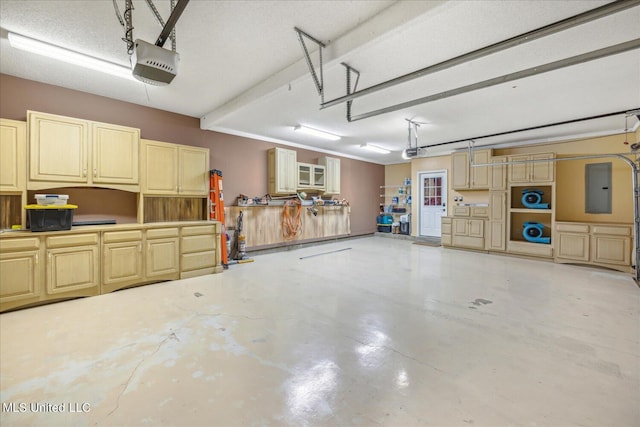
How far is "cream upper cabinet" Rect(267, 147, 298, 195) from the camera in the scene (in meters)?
6.68

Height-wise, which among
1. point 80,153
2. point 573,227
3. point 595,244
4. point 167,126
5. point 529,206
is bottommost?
point 595,244

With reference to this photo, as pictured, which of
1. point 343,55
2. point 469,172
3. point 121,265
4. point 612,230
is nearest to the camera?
point 343,55

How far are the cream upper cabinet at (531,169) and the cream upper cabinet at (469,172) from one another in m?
0.58

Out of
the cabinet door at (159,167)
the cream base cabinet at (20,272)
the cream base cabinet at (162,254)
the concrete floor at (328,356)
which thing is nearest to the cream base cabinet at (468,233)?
the concrete floor at (328,356)

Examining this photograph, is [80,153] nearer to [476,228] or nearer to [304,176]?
[304,176]

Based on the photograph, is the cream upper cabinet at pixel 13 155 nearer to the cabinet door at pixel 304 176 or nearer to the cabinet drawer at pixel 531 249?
the cabinet door at pixel 304 176

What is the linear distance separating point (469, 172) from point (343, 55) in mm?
6147

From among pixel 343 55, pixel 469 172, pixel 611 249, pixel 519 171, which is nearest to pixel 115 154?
pixel 343 55

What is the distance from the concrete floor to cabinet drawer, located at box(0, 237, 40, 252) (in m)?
0.77

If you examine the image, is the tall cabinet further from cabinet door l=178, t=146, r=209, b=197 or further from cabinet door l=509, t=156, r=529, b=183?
cabinet door l=178, t=146, r=209, b=197

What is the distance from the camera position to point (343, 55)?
2762 mm

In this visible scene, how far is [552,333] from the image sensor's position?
107 inches

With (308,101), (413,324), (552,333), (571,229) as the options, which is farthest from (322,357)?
(571,229)

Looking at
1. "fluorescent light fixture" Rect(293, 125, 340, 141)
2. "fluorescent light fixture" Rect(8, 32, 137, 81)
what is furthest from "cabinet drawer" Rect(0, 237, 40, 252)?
"fluorescent light fixture" Rect(293, 125, 340, 141)
